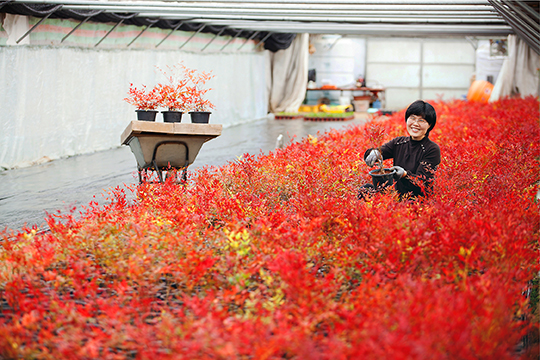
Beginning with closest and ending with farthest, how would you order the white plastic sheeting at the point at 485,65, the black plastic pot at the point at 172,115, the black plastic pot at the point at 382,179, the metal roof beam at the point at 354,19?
the black plastic pot at the point at 382,179
the black plastic pot at the point at 172,115
the metal roof beam at the point at 354,19
the white plastic sheeting at the point at 485,65

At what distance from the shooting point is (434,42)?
2531cm

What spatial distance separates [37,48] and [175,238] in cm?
724

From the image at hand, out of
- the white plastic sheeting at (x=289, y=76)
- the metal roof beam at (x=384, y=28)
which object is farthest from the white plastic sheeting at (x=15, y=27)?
the white plastic sheeting at (x=289, y=76)

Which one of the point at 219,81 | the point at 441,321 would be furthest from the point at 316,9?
the point at 441,321

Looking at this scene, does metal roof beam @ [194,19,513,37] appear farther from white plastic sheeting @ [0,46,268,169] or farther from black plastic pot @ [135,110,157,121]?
black plastic pot @ [135,110,157,121]

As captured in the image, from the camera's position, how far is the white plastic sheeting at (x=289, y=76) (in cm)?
2061

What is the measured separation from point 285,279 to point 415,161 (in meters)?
2.41

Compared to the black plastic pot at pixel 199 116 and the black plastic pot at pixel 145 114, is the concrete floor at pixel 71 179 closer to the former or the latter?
the black plastic pot at pixel 145 114

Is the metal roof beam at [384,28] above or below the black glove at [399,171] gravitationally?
above

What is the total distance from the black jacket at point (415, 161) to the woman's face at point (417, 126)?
8 centimetres

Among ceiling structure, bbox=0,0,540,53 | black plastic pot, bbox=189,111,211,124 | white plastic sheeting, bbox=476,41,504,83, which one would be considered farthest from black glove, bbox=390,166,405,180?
white plastic sheeting, bbox=476,41,504,83

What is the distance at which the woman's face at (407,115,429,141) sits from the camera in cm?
438

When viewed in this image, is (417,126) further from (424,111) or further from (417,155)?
(417,155)

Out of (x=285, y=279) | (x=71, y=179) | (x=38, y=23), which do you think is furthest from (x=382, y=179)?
(x=38, y=23)
